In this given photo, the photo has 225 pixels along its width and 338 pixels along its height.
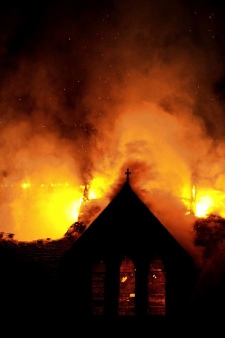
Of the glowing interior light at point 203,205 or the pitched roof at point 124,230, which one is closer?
the pitched roof at point 124,230

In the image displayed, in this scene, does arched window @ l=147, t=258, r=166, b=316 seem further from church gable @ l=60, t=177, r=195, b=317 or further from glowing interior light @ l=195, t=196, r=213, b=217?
glowing interior light @ l=195, t=196, r=213, b=217

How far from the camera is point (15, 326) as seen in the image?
53.5 ft

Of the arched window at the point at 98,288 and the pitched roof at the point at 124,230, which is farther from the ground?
the pitched roof at the point at 124,230

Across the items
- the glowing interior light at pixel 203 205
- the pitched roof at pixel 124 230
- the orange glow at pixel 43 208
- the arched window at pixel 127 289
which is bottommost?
the arched window at pixel 127 289

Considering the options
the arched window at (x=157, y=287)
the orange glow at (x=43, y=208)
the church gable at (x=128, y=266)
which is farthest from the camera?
the orange glow at (x=43, y=208)

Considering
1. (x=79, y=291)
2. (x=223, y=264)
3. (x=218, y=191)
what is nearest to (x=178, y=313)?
(x=223, y=264)

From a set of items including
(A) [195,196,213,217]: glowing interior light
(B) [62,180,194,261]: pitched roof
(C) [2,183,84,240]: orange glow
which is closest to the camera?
(B) [62,180,194,261]: pitched roof

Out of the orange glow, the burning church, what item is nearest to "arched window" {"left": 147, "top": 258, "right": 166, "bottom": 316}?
the burning church

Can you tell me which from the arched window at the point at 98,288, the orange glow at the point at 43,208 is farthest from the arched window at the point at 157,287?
the orange glow at the point at 43,208

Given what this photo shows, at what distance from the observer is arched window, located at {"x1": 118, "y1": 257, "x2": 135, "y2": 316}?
1572 cm

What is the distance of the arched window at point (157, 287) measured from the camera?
15672 millimetres

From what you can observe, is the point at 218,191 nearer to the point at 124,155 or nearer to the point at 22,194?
the point at 124,155

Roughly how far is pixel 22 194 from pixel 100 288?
38.9 metres

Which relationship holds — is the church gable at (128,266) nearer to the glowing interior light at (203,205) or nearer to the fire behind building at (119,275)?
the fire behind building at (119,275)
